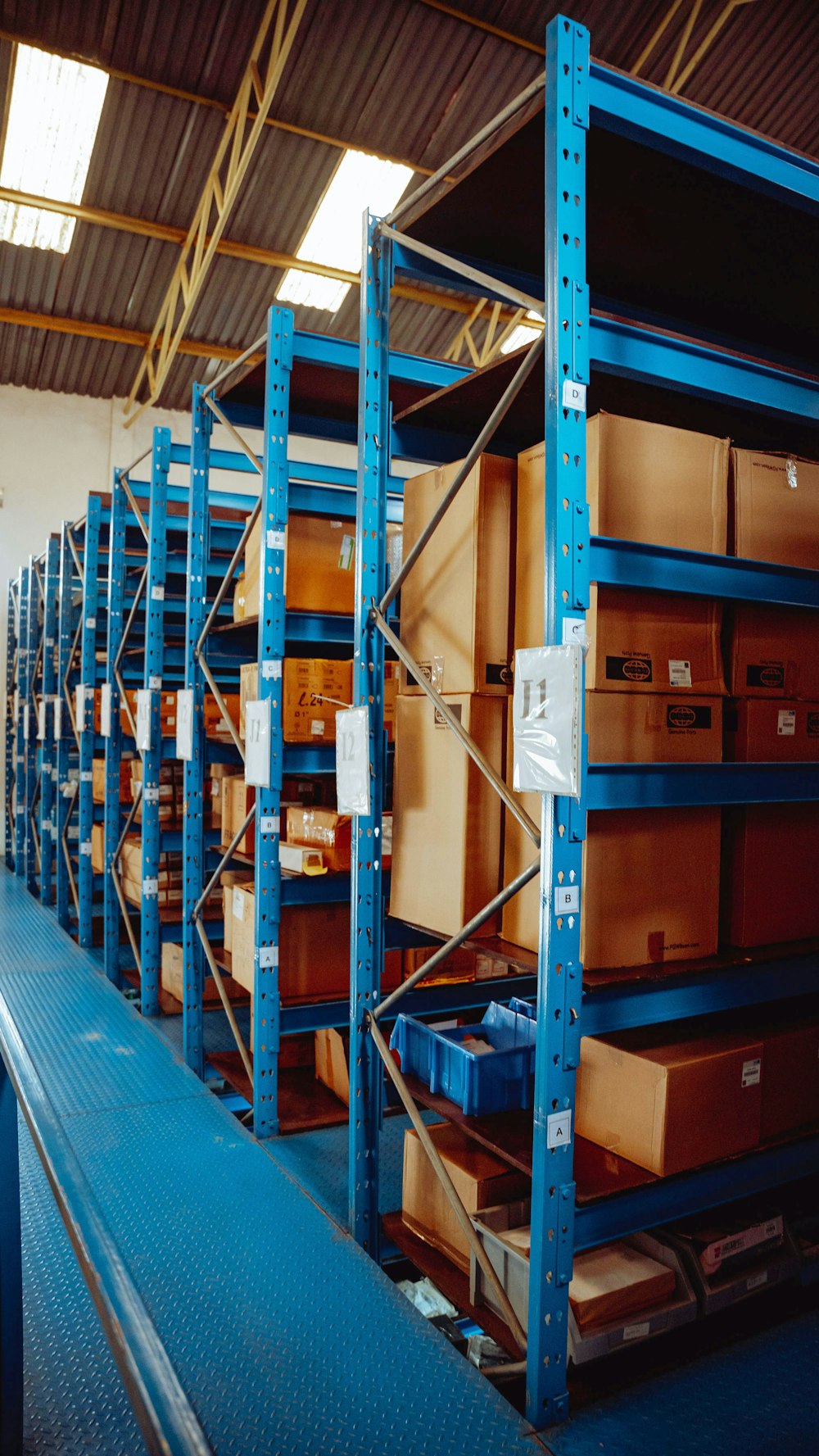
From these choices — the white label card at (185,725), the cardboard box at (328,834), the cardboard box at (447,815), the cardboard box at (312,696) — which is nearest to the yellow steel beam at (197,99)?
the white label card at (185,725)

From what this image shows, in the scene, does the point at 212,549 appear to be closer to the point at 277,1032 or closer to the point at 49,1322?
the point at 277,1032

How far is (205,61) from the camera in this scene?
784 cm

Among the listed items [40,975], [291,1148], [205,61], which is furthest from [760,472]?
[205,61]

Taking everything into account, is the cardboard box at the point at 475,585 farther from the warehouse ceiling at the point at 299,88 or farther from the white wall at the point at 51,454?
the white wall at the point at 51,454

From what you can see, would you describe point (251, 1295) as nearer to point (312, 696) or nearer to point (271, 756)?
point (271, 756)

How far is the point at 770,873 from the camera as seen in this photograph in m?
2.99

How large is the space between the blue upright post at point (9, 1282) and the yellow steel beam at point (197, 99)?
28.5 feet

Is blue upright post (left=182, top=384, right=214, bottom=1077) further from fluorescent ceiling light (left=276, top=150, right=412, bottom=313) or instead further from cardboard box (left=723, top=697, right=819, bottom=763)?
fluorescent ceiling light (left=276, top=150, right=412, bottom=313)

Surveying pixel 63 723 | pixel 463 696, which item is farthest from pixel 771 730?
pixel 63 723

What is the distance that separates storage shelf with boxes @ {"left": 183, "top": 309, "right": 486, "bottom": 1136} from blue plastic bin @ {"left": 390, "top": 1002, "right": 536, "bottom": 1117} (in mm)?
664

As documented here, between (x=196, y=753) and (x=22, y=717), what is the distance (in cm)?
705

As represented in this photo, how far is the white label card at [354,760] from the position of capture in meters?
3.20

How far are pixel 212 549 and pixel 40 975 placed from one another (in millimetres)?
3382

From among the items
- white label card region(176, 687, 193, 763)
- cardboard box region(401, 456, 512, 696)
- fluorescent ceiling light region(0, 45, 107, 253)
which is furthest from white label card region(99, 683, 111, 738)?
fluorescent ceiling light region(0, 45, 107, 253)
